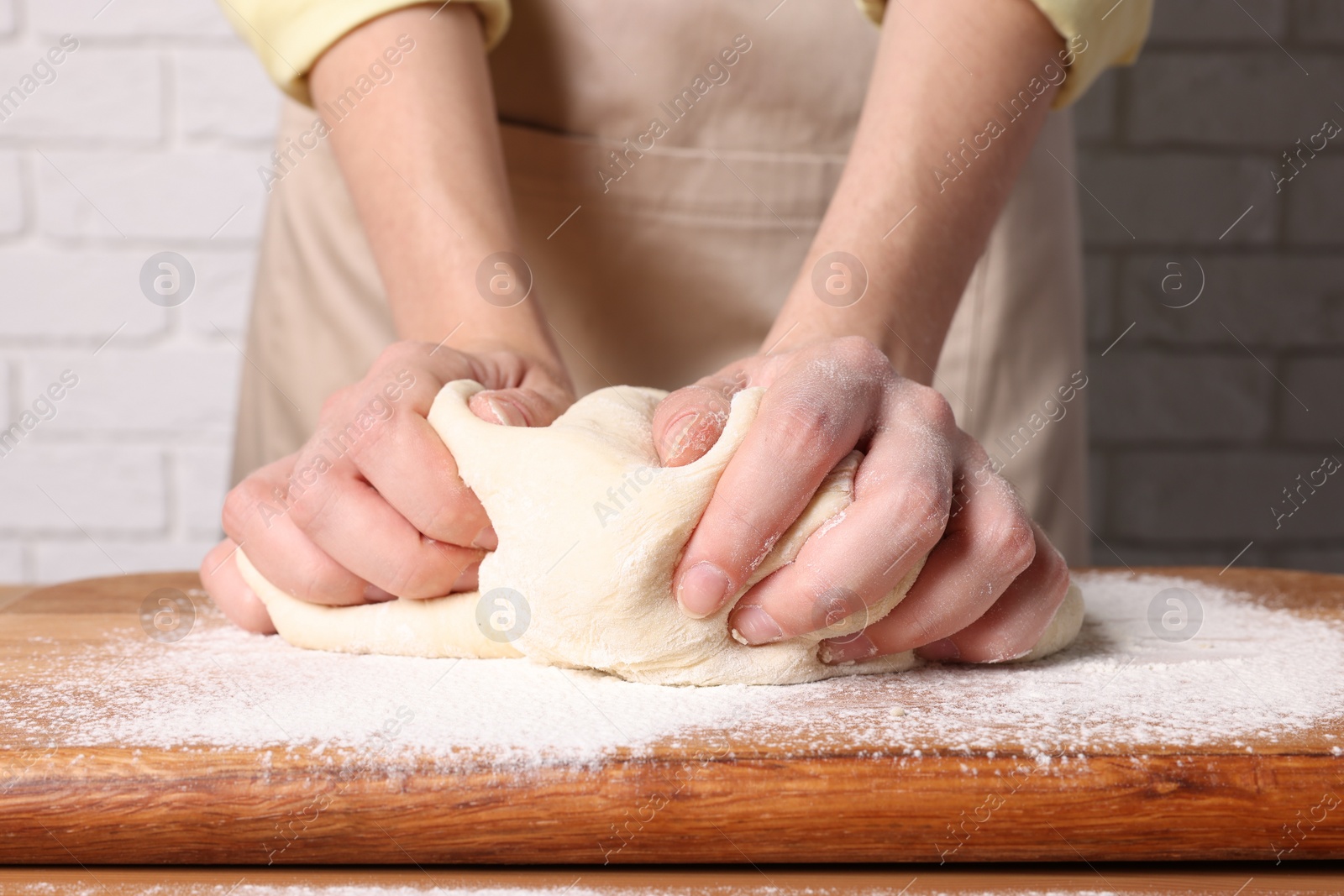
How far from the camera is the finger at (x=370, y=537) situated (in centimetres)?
83

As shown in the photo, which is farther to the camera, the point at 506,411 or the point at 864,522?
the point at 506,411

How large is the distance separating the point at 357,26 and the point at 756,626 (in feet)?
2.52

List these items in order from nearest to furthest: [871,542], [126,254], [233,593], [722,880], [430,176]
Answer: [722,880]
[871,542]
[233,593]
[430,176]
[126,254]

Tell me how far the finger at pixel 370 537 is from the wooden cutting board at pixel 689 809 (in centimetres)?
22

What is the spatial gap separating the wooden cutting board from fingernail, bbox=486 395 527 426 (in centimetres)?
30

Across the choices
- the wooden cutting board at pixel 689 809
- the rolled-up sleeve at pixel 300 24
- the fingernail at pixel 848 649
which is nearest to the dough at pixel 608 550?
the fingernail at pixel 848 649

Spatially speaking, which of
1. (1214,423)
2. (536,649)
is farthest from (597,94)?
(1214,423)

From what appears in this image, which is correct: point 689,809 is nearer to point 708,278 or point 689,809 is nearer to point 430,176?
point 430,176

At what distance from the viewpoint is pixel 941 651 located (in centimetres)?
85

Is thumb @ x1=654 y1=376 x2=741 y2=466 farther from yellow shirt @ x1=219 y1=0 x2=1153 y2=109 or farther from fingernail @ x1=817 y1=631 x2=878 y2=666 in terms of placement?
yellow shirt @ x1=219 y1=0 x2=1153 y2=109

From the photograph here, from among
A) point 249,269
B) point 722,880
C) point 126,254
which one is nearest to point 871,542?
point 722,880

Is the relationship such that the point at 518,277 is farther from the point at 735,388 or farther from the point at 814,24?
the point at 814,24

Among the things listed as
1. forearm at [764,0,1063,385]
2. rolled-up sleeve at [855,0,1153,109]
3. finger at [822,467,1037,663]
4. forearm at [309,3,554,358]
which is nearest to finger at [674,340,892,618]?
finger at [822,467,1037,663]

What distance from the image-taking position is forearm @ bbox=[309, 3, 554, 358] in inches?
40.8
